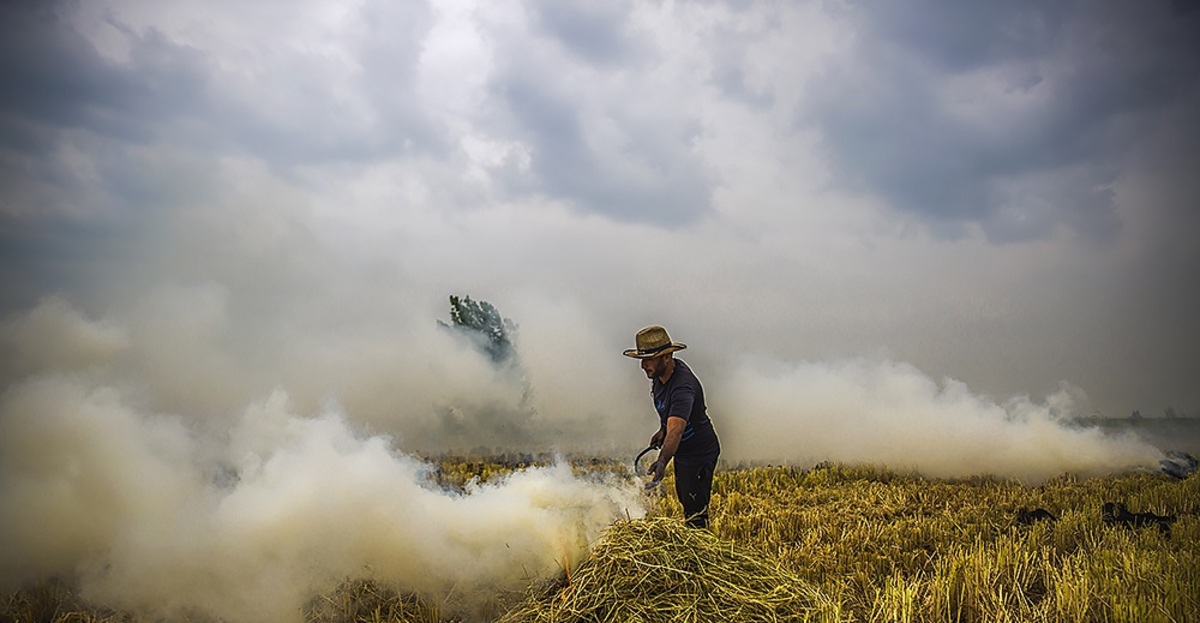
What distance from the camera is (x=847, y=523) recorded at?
7695mm

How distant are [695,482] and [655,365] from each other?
1.04m

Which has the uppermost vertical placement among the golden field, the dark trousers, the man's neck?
the man's neck

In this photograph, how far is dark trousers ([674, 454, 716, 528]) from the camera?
5836 mm

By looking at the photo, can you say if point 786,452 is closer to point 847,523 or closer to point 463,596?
point 847,523

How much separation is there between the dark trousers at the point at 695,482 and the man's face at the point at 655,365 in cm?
74

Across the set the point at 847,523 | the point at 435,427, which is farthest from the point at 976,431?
the point at 435,427

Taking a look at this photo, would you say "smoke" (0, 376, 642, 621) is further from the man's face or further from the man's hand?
the man's face

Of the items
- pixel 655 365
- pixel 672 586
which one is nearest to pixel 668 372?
pixel 655 365

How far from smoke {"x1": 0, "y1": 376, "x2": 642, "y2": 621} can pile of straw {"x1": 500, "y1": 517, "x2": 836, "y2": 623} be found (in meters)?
0.68

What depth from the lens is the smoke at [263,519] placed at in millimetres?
5027

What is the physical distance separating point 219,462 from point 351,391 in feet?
41.5

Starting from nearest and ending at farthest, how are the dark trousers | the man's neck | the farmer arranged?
the farmer, the man's neck, the dark trousers

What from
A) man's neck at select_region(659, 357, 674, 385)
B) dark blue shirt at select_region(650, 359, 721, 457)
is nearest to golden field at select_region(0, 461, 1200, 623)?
dark blue shirt at select_region(650, 359, 721, 457)

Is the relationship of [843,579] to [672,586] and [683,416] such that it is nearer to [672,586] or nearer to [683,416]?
[683,416]
